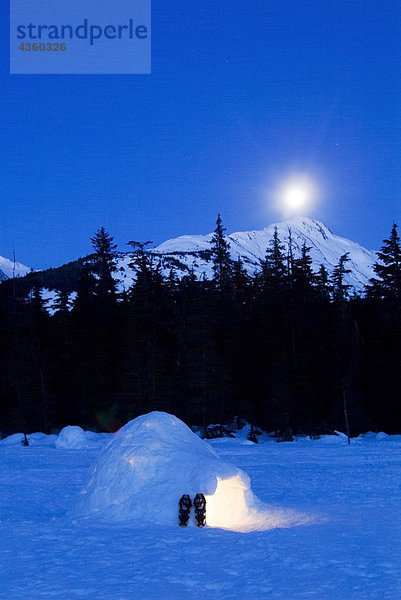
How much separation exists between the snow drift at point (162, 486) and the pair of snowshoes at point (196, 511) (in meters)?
0.30

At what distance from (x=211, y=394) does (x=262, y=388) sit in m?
5.64

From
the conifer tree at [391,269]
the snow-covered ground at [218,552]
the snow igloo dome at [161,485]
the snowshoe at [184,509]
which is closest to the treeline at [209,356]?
the conifer tree at [391,269]

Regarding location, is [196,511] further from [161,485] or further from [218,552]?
[218,552]

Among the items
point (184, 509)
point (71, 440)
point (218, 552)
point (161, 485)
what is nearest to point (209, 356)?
point (71, 440)

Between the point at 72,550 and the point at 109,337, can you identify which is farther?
the point at 109,337

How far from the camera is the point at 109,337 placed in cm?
4819

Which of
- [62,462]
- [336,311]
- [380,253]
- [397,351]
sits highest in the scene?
[380,253]

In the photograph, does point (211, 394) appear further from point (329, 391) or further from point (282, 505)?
point (282, 505)

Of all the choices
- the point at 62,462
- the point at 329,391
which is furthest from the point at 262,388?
the point at 62,462

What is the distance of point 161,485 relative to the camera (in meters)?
14.1

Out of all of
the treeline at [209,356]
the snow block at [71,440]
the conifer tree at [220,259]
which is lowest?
the snow block at [71,440]

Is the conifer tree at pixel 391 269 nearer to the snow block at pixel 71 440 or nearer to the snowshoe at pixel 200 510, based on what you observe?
the snow block at pixel 71 440

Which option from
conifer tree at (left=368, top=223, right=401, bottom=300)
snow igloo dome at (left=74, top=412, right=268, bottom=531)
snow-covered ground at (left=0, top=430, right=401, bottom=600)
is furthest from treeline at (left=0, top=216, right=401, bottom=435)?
snow igloo dome at (left=74, top=412, right=268, bottom=531)

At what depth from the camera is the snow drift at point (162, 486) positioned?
13641 millimetres
